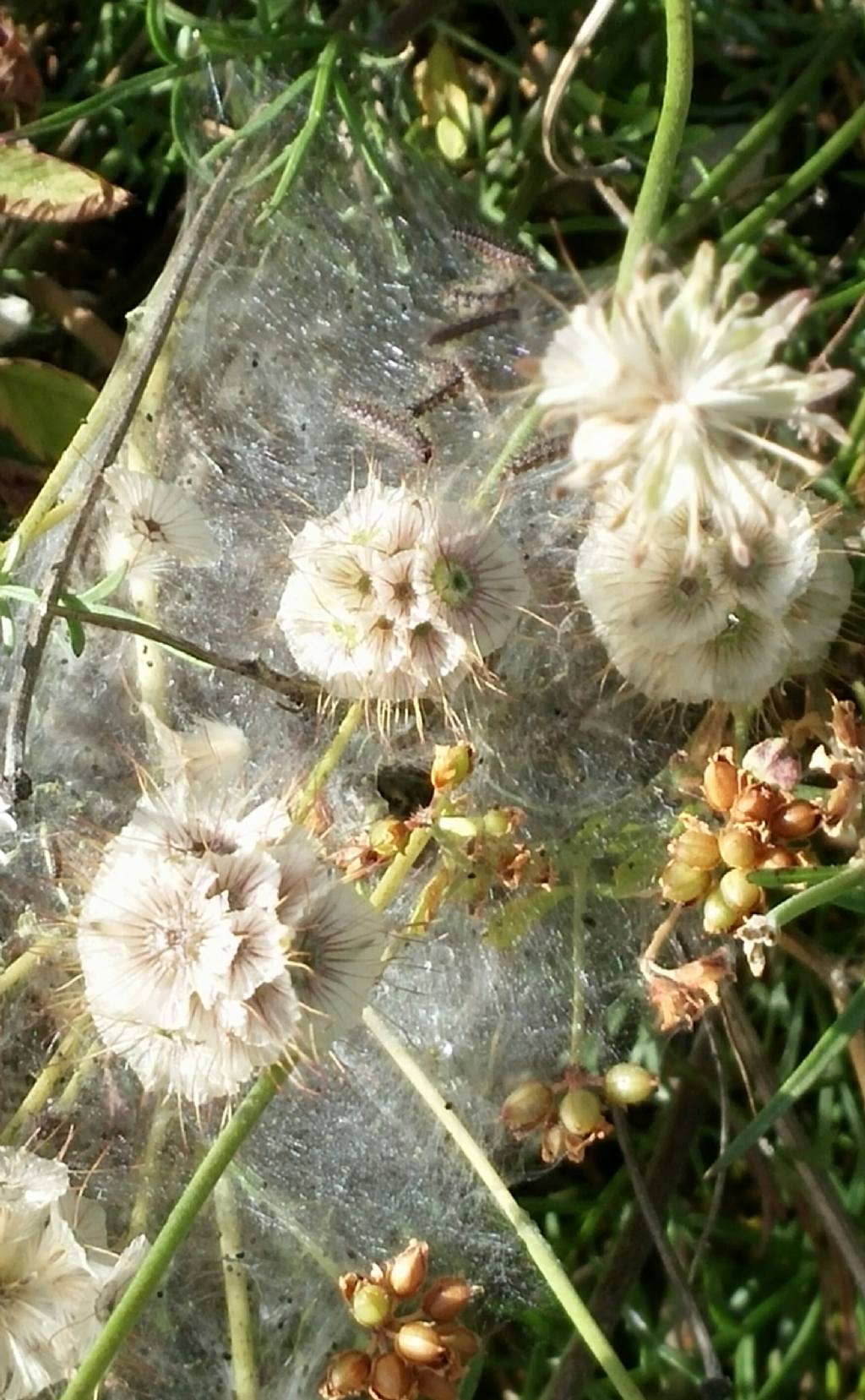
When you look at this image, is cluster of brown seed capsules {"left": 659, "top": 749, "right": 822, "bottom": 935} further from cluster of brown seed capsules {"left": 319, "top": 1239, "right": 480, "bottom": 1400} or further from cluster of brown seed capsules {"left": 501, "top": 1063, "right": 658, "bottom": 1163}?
cluster of brown seed capsules {"left": 319, "top": 1239, "right": 480, "bottom": 1400}

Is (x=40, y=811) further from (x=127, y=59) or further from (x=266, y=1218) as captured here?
(x=127, y=59)

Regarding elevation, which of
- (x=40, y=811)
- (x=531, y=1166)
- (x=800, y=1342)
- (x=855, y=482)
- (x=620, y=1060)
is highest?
(x=855, y=482)

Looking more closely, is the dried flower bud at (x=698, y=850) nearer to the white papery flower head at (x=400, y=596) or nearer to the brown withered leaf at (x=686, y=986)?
the brown withered leaf at (x=686, y=986)

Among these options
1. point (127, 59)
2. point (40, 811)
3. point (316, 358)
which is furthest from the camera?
point (127, 59)

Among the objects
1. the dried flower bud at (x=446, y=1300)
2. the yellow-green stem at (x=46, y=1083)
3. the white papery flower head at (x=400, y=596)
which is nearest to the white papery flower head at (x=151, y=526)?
the white papery flower head at (x=400, y=596)

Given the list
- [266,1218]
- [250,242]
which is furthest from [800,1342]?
[250,242]

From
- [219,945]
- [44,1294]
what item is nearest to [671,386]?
[219,945]

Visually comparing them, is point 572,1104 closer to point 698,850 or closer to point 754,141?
point 698,850

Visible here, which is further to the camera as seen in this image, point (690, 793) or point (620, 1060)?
point (620, 1060)
